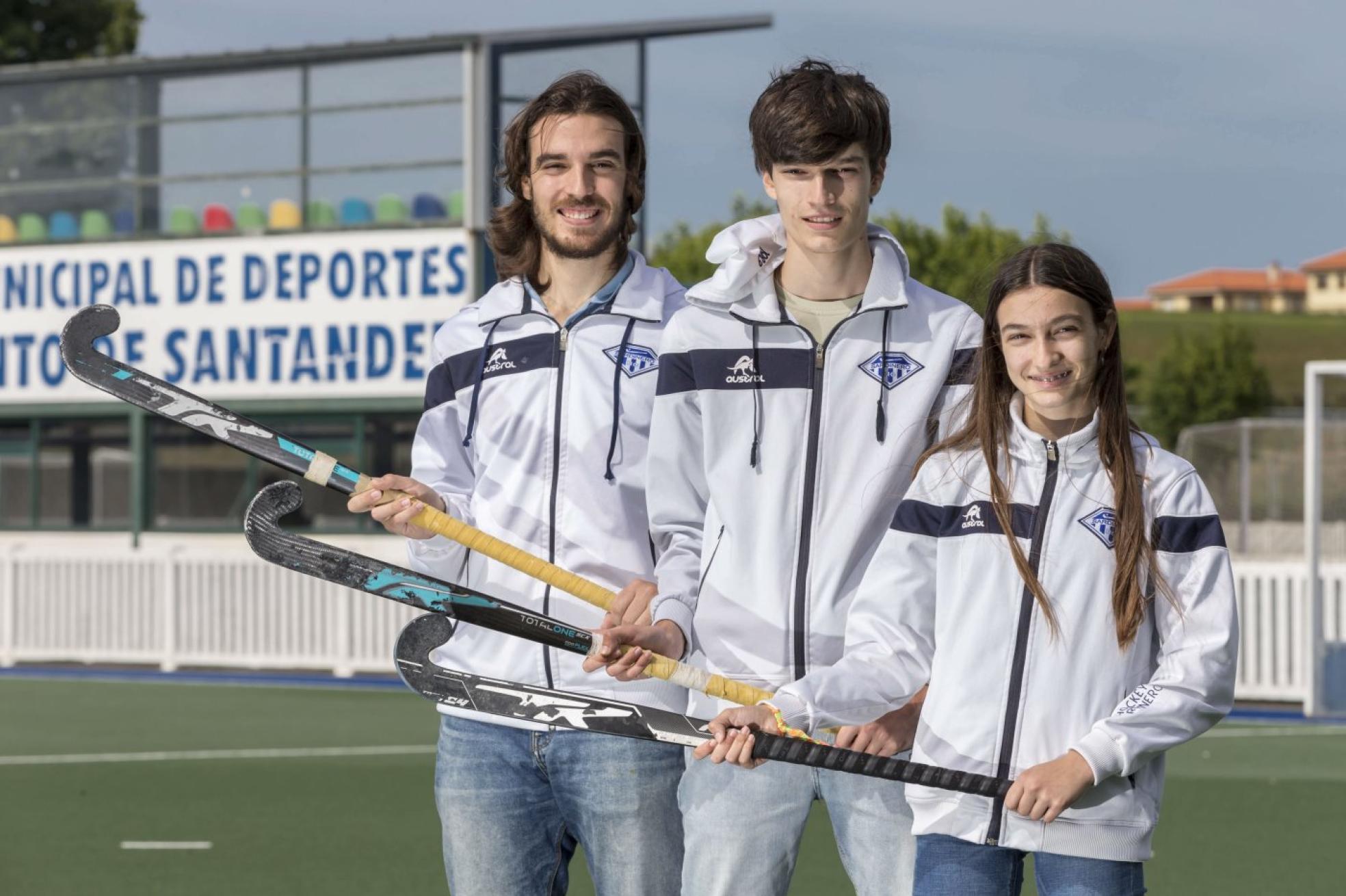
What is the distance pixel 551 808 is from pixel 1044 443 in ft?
3.94

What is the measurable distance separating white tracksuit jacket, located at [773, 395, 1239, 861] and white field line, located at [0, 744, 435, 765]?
8.39 m

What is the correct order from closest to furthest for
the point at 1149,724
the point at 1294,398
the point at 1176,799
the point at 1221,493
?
the point at 1149,724
the point at 1176,799
the point at 1221,493
the point at 1294,398

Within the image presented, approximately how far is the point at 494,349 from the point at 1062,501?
1.21m

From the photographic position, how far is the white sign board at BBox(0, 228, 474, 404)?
1820 centimetres

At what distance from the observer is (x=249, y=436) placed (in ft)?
12.2

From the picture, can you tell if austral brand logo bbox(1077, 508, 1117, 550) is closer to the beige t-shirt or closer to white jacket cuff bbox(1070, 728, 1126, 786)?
white jacket cuff bbox(1070, 728, 1126, 786)

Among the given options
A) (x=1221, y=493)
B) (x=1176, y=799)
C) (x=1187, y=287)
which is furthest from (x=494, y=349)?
(x=1187, y=287)

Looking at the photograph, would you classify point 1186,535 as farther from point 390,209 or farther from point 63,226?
point 63,226

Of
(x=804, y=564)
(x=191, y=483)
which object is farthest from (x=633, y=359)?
(x=191, y=483)

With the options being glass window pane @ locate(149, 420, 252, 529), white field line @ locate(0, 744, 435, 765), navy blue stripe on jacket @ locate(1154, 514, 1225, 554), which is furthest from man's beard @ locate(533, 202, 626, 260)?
glass window pane @ locate(149, 420, 252, 529)

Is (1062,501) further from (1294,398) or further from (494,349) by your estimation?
(1294,398)

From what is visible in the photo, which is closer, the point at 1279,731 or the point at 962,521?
the point at 962,521

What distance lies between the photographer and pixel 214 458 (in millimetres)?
20281

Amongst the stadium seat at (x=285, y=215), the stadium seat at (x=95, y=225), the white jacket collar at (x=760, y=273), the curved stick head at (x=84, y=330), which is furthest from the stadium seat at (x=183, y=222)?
the white jacket collar at (x=760, y=273)
